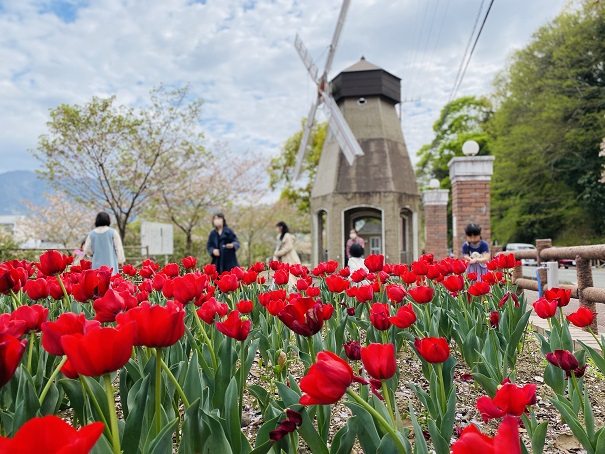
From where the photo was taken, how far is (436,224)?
50.2ft

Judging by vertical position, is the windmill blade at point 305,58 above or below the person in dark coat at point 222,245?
above

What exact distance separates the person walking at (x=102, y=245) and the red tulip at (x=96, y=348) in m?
5.00

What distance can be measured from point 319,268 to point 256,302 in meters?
0.72

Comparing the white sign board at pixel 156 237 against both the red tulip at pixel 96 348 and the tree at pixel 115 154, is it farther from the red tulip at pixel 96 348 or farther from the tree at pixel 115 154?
the red tulip at pixel 96 348

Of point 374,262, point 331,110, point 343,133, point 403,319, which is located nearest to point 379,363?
point 403,319

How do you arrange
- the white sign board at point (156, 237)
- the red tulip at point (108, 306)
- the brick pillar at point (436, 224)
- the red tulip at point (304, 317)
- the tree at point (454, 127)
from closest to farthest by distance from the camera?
the red tulip at point (304, 317), the red tulip at point (108, 306), the white sign board at point (156, 237), the brick pillar at point (436, 224), the tree at point (454, 127)

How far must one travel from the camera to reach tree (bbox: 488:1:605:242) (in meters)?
24.2

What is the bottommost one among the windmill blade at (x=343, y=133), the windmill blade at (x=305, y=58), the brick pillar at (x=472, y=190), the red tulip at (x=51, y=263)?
the red tulip at (x=51, y=263)

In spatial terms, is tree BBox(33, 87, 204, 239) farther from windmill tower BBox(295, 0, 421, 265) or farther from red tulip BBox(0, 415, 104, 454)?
red tulip BBox(0, 415, 104, 454)

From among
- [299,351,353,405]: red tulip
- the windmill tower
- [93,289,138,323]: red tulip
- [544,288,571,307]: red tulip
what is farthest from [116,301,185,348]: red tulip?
the windmill tower

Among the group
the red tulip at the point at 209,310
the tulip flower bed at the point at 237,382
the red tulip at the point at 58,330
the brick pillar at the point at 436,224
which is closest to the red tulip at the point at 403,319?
the tulip flower bed at the point at 237,382

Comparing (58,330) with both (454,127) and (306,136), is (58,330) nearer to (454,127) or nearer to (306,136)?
(306,136)

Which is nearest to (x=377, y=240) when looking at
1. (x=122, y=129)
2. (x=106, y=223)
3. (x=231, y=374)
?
(x=122, y=129)

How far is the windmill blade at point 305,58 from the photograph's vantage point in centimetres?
2002
